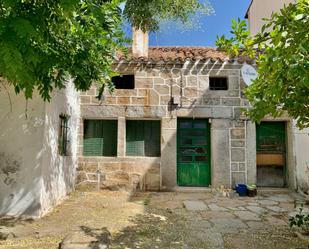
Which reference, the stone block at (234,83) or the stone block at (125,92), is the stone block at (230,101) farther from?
the stone block at (125,92)

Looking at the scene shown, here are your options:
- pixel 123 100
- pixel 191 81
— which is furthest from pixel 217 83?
pixel 123 100

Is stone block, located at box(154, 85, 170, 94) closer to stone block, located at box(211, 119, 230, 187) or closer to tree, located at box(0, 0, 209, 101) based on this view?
stone block, located at box(211, 119, 230, 187)

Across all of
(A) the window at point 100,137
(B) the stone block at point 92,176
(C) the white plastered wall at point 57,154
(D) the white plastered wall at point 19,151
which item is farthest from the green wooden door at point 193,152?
(D) the white plastered wall at point 19,151

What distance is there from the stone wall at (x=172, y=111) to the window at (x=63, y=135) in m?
1.31

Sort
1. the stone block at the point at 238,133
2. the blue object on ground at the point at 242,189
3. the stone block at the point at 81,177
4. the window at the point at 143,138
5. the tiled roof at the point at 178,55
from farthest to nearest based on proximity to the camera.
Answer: the tiled roof at the point at 178,55, the window at the point at 143,138, the stone block at the point at 238,133, the stone block at the point at 81,177, the blue object on ground at the point at 242,189

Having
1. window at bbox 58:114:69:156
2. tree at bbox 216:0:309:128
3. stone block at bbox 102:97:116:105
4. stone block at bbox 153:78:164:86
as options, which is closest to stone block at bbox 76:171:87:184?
window at bbox 58:114:69:156

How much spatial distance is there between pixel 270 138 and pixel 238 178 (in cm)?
167

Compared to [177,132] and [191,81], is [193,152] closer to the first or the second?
[177,132]

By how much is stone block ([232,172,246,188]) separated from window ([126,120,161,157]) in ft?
7.72

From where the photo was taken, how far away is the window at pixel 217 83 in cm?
927

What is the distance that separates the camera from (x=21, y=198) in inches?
219

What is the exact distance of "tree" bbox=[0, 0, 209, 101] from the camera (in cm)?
196

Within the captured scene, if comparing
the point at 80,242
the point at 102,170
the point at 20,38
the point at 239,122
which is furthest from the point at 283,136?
the point at 20,38

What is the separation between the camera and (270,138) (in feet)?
30.1
